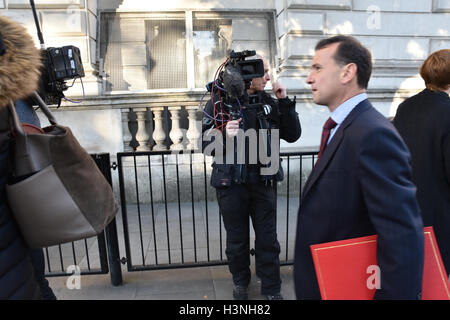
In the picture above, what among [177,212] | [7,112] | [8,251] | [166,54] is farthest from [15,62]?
[166,54]

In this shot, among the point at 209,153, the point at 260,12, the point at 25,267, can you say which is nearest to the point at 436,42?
the point at 260,12

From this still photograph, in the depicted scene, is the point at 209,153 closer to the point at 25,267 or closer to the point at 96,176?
the point at 96,176

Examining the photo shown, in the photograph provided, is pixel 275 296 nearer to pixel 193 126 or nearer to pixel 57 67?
pixel 57 67

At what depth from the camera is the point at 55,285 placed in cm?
311

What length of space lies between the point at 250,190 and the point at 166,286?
54.7 inches

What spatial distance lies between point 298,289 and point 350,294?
0.31 meters

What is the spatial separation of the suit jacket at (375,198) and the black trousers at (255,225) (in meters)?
1.25

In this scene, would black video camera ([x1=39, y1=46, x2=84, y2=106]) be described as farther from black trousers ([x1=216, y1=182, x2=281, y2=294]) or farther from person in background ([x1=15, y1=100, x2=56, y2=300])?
black trousers ([x1=216, y1=182, x2=281, y2=294])

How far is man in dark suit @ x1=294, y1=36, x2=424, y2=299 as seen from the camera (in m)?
1.15

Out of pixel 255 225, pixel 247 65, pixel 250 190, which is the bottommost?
pixel 255 225

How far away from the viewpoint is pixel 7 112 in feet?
3.71

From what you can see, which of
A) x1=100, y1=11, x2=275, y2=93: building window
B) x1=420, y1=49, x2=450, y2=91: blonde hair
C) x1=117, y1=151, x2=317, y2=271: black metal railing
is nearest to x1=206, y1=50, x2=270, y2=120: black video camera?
x1=420, y1=49, x2=450, y2=91: blonde hair

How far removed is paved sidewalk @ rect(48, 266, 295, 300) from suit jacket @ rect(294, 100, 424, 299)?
1.84 meters
